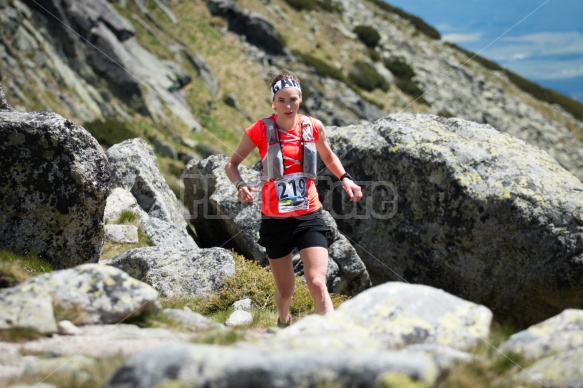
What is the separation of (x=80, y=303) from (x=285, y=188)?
267 cm

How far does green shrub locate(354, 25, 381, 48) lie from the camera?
6209 cm

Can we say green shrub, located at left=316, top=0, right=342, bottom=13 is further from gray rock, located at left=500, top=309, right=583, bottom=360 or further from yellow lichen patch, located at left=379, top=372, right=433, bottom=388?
yellow lichen patch, located at left=379, top=372, right=433, bottom=388

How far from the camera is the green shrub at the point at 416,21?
75769mm

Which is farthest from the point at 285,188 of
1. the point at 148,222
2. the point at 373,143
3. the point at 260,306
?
the point at 148,222

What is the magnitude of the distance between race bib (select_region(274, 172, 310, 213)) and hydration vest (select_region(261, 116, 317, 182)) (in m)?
0.09

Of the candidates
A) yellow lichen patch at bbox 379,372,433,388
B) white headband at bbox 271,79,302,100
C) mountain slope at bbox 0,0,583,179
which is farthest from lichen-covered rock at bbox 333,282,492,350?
mountain slope at bbox 0,0,583,179

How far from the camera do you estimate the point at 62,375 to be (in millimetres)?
4059

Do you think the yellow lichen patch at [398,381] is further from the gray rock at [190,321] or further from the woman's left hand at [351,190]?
the woman's left hand at [351,190]

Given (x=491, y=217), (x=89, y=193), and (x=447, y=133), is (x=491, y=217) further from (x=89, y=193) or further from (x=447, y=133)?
(x=89, y=193)

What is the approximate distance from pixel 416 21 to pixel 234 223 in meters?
72.3

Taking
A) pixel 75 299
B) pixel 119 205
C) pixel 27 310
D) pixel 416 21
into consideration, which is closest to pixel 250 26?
pixel 416 21

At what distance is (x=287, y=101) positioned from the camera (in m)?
6.88

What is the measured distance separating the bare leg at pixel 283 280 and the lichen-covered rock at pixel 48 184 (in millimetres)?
3593

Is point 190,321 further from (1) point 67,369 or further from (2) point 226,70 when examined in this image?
(2) point 226,70
